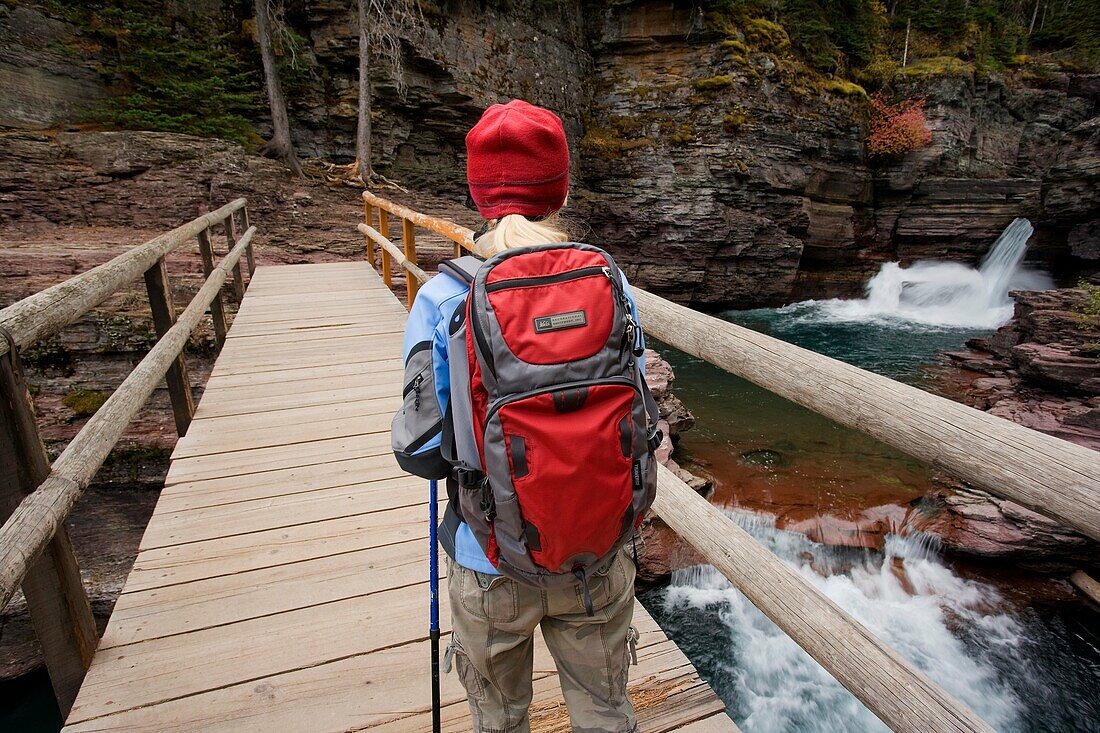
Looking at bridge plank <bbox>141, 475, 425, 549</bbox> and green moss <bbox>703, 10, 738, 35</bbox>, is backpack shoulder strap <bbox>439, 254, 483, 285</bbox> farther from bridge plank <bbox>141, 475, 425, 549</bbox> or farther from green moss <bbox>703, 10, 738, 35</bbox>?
green moss <bbox>703, 10, 738, 35</bbox>

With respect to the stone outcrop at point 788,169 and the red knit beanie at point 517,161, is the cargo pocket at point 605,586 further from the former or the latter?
the stone outcrop at point 788,169

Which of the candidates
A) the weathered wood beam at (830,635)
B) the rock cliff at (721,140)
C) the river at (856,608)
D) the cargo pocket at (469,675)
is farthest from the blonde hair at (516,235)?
the rock cliff at (721,140)

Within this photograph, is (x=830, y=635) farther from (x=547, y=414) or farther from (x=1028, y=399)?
(x=1028, y=399)

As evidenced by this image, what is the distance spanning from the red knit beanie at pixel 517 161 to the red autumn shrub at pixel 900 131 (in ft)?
61.5

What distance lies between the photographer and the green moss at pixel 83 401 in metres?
6.70

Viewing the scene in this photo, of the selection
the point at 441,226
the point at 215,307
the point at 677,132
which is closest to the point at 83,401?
the point at 215,307

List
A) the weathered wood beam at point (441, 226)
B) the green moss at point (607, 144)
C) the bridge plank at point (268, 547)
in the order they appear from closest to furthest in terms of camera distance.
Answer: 1. the bridge plank at point (268, 547)
2. the weathered wood beam at point (441, 226)
3. the green moss at point (607, 144)

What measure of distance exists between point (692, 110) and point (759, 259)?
4.52 meters

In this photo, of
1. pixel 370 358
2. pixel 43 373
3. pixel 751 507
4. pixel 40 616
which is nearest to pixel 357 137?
pixel 43 373

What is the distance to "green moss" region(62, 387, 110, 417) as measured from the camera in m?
6.70

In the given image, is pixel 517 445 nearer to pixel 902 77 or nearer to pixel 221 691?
pixel 221 691

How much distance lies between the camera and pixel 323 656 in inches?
74.7

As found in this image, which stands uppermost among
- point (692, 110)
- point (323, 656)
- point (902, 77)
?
point (902, 77)

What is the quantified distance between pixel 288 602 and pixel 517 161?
1870 mm
